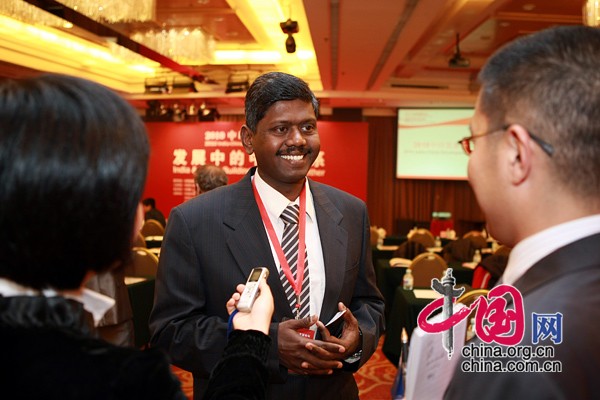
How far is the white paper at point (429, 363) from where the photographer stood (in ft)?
2.94

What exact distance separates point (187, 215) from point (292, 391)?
0.63 metres

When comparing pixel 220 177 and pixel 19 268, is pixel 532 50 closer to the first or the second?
pixel 19 268

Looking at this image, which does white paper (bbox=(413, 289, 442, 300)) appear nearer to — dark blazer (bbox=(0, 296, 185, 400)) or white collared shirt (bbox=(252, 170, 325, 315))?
white collared shirt (bbox=(252, 170, 325, 315))

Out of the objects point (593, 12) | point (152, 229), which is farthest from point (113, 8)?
point (593, 12)

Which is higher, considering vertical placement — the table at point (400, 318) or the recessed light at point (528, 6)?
the recessed light at point (528, 6)

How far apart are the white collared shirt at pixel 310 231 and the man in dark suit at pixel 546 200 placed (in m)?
0.83

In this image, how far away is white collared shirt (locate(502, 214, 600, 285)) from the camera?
0.82 meters

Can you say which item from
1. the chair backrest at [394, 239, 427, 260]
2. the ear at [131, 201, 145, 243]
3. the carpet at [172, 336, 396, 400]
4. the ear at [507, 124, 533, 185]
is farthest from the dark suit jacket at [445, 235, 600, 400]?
the chair backrest at [394, 239, 427, 260]

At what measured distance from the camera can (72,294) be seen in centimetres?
88

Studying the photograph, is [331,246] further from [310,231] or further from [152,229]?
[152,229]

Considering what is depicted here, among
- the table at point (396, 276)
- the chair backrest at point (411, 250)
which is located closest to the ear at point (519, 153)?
the table at point (396, 276)

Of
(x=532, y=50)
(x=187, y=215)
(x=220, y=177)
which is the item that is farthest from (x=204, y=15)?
(x=532, y=50)

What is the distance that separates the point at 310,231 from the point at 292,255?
0.44 ft

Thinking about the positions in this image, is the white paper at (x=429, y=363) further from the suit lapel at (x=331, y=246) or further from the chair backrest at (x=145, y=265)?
the chair backrest at (x=145, y=265)
